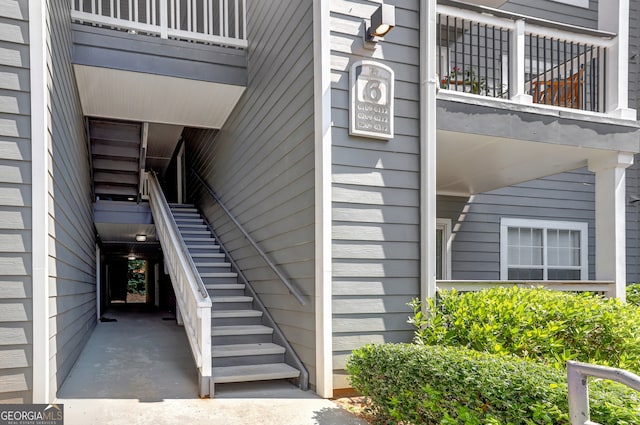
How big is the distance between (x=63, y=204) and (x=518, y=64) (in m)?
4.69

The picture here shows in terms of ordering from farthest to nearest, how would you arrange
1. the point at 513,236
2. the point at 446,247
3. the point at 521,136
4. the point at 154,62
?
the point at 513,236 < the point at 446,247 < the point at 154,62 < the point at 521,136

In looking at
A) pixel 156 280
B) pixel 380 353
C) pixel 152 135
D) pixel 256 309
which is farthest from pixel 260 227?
pixel 156 280

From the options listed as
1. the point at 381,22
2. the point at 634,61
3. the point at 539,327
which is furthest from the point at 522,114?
the point at 634,61

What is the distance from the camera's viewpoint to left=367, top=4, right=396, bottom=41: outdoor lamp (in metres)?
4.17

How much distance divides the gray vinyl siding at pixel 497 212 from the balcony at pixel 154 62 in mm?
3916

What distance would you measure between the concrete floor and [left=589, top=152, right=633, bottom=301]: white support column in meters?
3.57

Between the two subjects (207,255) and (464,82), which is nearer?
(464,82)

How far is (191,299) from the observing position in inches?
188

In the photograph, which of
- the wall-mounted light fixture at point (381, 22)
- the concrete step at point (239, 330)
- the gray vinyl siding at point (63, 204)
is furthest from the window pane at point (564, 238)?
the gray vinyl siding at point (63, 204)

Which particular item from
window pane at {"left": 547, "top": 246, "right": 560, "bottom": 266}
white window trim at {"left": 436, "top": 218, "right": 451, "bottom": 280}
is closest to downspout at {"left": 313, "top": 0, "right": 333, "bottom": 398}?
white window trim at {"left": 436, "top": 218, "right": 451, "bottom": 280}

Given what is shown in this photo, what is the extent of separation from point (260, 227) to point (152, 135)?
4789mm

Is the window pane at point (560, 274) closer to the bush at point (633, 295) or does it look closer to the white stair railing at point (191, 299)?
the bush at point (633, 295)

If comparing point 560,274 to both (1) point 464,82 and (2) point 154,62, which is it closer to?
(1) point 464,82

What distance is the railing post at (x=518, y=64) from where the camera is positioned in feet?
16.8
